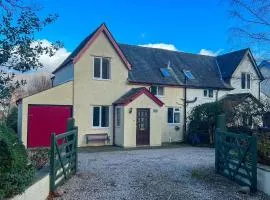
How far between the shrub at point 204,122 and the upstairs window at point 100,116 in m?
6.63

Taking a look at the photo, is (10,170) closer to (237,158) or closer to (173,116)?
(237,158)

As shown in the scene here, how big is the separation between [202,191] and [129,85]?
49.4ft

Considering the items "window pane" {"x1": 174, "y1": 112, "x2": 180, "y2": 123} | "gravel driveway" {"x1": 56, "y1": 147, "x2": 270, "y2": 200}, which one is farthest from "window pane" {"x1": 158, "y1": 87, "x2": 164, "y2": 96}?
"gravel driveway" {"x1": 56, "y1": 147, "x2": 270, "y2": 200}

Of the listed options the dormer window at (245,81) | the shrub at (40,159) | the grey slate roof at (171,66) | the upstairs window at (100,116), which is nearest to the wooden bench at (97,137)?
the upstairs window at (100,116)

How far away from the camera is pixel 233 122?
2247cm

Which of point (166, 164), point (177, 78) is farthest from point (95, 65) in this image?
point (166, 164)

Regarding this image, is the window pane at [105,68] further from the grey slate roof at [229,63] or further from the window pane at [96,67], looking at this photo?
the grey slate roof at [229,63]

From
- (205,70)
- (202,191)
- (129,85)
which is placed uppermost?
(205,70)

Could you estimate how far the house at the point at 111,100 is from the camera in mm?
20484

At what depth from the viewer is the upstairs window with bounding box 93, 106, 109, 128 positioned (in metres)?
22.0

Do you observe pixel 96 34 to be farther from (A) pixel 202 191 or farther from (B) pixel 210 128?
(A) pixel 202 191

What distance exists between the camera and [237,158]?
9.31 metres

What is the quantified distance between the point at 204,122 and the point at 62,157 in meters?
16.8

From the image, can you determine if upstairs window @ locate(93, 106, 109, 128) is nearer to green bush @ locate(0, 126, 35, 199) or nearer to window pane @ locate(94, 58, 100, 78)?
window pane @ locate(94, 58, 100, 78)
